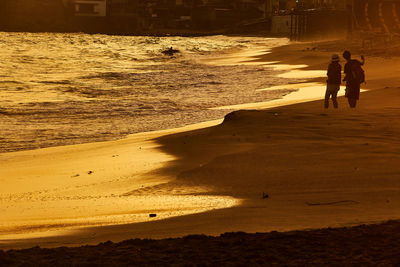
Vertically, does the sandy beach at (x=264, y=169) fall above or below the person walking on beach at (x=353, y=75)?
below

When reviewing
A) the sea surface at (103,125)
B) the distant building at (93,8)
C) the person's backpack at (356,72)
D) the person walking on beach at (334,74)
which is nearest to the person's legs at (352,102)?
the person walking on beach at (334,74)

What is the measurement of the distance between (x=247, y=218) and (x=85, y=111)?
16.8m

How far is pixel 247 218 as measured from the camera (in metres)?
7.60

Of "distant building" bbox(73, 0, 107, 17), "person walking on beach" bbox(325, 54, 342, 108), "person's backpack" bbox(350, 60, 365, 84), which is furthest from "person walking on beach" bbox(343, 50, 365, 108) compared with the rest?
"distant building" bbox(73, 0, 107, 17)

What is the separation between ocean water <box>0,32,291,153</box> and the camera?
1969 centimetres

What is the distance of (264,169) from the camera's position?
432 inches

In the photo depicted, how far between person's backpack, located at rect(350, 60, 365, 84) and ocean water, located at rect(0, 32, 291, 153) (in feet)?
17.8

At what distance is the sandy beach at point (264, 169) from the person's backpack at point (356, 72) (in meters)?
0.74

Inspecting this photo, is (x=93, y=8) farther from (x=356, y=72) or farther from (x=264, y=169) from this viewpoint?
(x=264, y=169)

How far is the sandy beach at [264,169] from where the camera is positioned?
728cm

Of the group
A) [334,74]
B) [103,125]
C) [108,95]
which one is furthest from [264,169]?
[108,95]

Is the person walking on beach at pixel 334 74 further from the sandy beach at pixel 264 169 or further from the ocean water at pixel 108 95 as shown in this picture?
the ocean water at pixel 108 95

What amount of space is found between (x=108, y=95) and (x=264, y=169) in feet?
61.8

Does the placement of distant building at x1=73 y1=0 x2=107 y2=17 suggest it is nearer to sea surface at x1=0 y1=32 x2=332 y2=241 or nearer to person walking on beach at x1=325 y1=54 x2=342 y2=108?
sea surface at x1=0 y1=32 x2=332 y2=241
